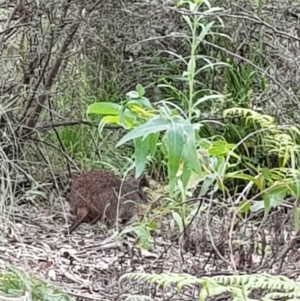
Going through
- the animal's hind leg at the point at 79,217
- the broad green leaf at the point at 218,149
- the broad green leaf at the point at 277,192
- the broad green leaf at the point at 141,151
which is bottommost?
the animal's hind leg at the point at 79,217

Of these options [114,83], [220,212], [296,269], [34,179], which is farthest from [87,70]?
[296,269]

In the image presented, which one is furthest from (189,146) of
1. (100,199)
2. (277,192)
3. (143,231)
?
(100,199)

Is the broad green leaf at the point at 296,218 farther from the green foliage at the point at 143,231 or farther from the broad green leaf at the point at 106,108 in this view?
the broad green leaf at the point at 106,108

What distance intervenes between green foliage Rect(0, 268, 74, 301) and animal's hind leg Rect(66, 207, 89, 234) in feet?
3.38

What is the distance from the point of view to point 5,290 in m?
2.71

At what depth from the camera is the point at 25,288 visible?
8.90 ft

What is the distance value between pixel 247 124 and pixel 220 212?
120 centimetres

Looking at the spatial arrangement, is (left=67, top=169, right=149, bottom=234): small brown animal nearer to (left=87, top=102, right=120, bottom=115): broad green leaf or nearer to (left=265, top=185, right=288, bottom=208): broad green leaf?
(left=265, top=185, right=288, bottom=208): broad green leaf

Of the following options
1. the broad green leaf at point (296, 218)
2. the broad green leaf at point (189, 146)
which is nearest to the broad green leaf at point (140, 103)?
the broad green leaf at point (189, 146)

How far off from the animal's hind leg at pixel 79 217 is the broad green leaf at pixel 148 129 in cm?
169

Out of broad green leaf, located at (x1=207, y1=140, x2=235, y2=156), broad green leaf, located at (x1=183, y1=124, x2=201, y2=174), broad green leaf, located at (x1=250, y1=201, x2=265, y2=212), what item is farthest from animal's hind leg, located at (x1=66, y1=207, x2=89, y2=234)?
broad green leaf, located at (x1=183, y1=124, x2=201, y2=174)

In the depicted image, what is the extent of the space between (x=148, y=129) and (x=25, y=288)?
0.77 meters

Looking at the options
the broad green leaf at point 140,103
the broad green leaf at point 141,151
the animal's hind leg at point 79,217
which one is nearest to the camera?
the broad green leaf at point 141,151

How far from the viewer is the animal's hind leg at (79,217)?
13.0 ft
